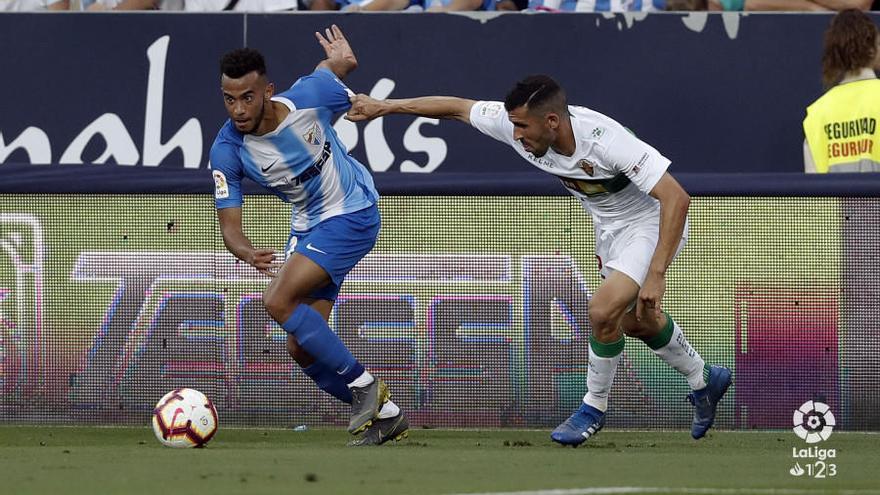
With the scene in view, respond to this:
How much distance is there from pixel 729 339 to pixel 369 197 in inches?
93.2

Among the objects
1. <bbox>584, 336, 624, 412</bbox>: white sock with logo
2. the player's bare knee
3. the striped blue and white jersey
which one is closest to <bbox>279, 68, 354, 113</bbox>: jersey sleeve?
the striped blue and white jersey

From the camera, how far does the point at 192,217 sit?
A: 934cm

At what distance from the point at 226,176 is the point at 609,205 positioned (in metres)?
2.00

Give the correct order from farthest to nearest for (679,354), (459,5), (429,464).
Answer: (459,5) < (679,354) < (429,464)

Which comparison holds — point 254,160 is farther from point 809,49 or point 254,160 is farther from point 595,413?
point 809,49

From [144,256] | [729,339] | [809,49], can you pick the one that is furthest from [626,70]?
[144,256]

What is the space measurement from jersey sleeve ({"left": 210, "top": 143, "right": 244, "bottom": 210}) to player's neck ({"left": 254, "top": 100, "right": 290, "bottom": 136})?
18cm

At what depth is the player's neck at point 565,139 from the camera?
25.6ft

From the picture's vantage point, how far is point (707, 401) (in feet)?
27.7

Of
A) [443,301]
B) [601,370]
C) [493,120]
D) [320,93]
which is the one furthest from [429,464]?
[443,301]

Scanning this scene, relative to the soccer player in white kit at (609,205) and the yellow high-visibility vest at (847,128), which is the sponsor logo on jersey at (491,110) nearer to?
the soccer player in white kit at (609,205)

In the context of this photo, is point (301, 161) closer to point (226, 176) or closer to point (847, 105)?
point (226, 176)

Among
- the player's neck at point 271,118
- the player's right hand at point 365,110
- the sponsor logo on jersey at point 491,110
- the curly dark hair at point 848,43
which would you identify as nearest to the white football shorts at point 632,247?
the sponsor logo on jersey at point 491,110

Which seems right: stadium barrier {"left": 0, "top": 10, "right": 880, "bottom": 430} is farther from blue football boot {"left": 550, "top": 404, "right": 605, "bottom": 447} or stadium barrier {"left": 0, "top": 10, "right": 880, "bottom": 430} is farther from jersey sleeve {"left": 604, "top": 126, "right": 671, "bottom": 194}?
jersey sleeve {"left": 604, "top": 126, "right": 671, "bottom": 194}
